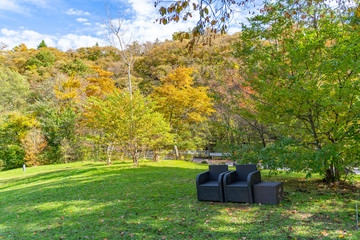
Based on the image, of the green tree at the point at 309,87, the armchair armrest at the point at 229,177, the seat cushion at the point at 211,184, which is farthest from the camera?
the seat cushion at the point at 211,184

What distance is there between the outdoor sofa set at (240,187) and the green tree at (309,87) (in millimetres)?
552

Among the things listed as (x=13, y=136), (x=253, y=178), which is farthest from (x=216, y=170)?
(x=13, y=136)

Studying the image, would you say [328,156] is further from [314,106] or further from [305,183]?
[305,183]

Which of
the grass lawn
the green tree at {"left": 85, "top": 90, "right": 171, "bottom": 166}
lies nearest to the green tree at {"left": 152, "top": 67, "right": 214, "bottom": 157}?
the green tree at {"left": 85, "top": 90, "right": 171, "bottom": 166}

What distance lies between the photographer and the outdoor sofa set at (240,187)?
4797 millimetres

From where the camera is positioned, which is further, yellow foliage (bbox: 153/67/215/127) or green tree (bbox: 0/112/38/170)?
green tree (bbox: 0/112/38/170)

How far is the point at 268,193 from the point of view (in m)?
4.77

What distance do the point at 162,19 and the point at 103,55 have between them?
43014 mm

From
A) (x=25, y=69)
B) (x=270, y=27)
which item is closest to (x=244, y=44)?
(x=270, y=27)

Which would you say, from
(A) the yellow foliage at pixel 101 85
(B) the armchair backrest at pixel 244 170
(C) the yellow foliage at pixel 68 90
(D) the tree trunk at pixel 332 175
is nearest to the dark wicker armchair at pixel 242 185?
(B) the armchair backrest at pixel 244 170

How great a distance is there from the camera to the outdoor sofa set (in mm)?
4797

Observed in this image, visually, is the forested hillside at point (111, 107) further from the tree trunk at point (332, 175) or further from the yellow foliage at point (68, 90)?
the tree trunk at point (332, 175)

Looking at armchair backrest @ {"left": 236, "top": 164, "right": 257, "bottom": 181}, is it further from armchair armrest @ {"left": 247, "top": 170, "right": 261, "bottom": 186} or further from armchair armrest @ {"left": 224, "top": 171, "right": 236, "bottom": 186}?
armchair armrest @ {"left": 247, "top": 170, "right": 261, "bottom": 186}

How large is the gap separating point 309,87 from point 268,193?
90.9 inches
